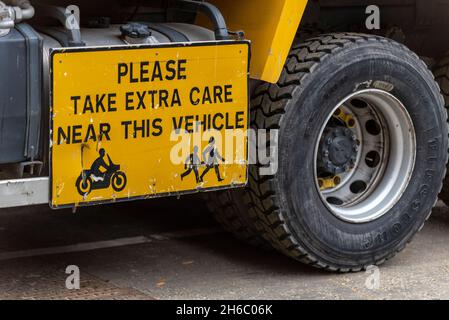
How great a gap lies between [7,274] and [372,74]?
2.17m

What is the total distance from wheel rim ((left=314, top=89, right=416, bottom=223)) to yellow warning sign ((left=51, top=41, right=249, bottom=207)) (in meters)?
0.74

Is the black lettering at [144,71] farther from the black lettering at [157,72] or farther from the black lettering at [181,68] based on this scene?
the black lettering at [181,68]

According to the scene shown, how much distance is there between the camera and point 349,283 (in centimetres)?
581

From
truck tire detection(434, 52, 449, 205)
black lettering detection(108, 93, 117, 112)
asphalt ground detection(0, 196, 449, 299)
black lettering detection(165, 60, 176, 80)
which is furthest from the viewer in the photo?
truck tire detection(434, 52, 449, 205)

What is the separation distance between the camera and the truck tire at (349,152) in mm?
5633

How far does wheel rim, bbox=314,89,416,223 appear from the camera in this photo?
5953 mm

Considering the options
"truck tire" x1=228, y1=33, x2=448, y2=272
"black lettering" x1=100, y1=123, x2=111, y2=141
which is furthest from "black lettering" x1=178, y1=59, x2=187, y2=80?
"truck tire" x1=228, y1=33, x2=448, y2=272

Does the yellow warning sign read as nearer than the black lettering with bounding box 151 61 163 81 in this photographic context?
Yes

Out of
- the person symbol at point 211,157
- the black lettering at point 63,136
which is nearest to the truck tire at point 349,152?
the person symbol at point 211,157

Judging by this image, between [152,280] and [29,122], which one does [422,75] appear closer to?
[152,280]

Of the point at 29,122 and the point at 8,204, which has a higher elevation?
the point at 29,122

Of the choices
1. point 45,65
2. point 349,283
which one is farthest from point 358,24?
point 45,65

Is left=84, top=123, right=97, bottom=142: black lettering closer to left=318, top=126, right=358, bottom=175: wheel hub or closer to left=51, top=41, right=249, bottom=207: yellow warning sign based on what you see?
left=51, top=41, right=249, bottom=207: yellow warning sign

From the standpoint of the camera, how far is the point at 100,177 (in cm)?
505
